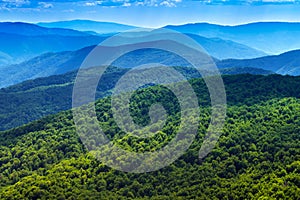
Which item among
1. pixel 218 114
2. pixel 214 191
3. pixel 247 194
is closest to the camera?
pixel 247 194

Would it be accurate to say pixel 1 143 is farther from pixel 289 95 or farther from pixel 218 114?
pixel 289 95

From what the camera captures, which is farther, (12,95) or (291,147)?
(12,95)

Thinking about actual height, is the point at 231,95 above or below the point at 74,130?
above

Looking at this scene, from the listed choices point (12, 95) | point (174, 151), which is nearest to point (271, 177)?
point (174, 151)

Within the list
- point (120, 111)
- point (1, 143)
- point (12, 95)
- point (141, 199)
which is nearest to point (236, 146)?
point (141, 199)

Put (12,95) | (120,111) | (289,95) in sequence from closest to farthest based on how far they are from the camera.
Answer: (289,95) < (120,111) < (12,95)

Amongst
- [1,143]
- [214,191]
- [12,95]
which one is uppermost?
[214,191]
